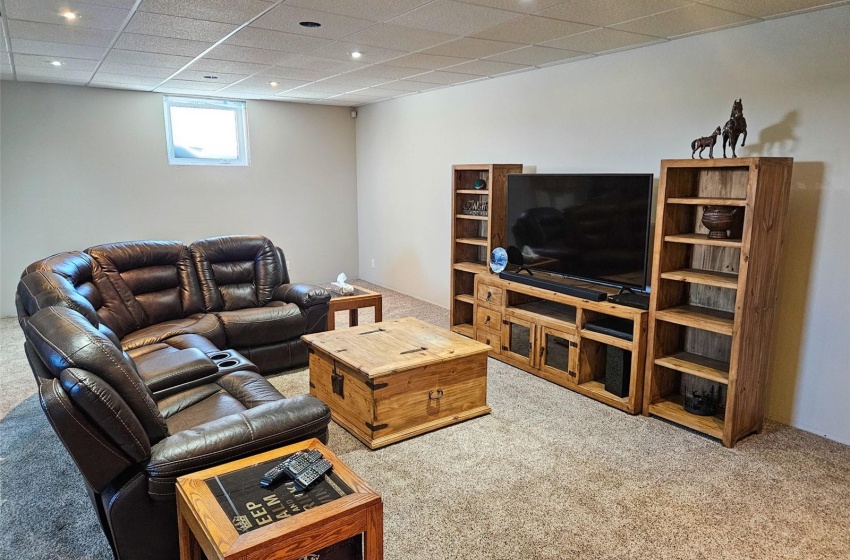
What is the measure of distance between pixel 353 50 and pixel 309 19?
2.73ft

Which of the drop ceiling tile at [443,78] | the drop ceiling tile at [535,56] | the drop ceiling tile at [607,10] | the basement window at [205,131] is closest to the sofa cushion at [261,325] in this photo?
the drop ceiling tile at [443,78]

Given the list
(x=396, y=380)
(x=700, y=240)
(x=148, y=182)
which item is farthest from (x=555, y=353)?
(x=148, y=182)

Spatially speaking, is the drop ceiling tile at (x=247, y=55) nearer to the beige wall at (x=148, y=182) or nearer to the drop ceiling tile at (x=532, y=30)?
the drop ceiling tile at (x=532, y=30)

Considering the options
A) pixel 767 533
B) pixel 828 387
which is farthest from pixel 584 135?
pixel 767 533

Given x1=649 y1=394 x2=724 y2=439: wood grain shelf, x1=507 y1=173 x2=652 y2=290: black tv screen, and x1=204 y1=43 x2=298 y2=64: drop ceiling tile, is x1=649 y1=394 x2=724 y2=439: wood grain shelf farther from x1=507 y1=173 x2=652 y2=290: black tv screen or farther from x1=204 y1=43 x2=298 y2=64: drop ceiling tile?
x1=204 y1=43 x2=298 y2=64: drop ceiling tile

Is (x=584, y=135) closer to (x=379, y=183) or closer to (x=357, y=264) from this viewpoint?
(x=379, y=183)

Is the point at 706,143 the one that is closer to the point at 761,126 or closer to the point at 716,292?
the point at 761,126

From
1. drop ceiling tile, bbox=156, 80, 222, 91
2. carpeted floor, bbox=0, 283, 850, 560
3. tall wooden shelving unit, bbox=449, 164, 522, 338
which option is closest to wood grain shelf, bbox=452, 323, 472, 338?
tall wooden shelving unit, bbox=449, 164, 522, 338

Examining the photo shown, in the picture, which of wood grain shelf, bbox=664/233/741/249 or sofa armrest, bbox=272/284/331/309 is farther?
sofa armrest, bbox=272/284/331/309

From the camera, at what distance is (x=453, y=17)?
10.3 ft

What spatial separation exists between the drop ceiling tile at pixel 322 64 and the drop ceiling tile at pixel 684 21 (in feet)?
6.97

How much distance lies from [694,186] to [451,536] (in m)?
2.64

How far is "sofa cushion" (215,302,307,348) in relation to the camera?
4.13m

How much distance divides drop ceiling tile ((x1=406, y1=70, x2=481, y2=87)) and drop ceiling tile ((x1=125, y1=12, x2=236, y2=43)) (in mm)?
2005
